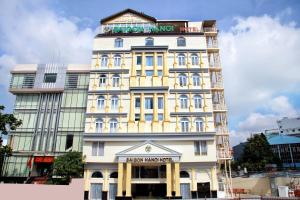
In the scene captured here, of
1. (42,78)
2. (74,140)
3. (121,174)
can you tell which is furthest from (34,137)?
(121,174)

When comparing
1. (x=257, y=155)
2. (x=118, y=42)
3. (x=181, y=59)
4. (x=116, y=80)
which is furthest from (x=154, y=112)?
(x=257, y=155)

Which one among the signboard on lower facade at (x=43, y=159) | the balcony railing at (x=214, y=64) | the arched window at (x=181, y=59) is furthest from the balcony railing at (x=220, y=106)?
the signboard on lower facade at (x=43, y=159)

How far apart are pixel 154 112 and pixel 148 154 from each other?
5731 mm

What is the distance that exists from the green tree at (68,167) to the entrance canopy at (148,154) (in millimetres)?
4765

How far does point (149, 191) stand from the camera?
30422mm

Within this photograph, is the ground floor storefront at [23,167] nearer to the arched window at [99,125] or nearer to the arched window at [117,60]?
the arched window at [99,125]

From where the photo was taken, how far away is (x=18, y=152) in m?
35.0

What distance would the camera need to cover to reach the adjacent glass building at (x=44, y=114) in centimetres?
3466

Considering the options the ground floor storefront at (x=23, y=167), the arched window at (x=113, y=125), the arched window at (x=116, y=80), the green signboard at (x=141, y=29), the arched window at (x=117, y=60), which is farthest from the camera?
the green signboard at (x=141, y=29)

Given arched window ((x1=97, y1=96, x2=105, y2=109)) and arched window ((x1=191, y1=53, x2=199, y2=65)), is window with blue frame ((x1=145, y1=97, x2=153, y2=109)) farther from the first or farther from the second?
arched window ((x1=191, y1=53, x2=199, y2=65))

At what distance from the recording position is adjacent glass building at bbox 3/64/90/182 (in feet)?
114

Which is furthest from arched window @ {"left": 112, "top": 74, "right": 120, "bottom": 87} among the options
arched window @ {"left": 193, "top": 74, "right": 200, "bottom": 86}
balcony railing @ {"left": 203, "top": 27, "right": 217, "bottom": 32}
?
balcony railing @ {"left": 203, "top": 27, "right": 217, "bottom": 32}

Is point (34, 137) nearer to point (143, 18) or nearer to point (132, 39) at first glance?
point (132, 39)

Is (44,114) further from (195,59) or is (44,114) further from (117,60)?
(195,59)
